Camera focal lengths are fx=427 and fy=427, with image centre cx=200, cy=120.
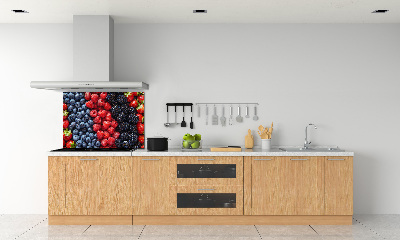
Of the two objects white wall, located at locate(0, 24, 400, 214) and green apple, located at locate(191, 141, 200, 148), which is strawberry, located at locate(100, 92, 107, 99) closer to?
white wall, located at locate(0, 24, 400, 214)

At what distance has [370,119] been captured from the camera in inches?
223

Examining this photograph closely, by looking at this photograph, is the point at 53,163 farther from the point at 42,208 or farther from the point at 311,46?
the point at 311,46

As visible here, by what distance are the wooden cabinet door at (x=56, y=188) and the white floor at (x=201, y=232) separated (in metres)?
0.22

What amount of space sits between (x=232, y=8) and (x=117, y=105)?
1.97 m

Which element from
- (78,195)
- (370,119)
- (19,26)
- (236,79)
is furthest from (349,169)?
(19,26)

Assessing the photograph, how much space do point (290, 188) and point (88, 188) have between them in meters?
2.37

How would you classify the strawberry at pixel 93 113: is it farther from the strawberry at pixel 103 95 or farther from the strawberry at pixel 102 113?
the strawberry at pixel 103 95

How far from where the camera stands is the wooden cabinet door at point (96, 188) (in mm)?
4996

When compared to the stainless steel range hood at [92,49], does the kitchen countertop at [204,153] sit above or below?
below

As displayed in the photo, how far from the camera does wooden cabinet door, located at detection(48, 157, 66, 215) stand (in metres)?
5.00

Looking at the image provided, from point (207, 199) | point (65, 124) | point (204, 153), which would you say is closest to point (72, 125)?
point (65, 124)

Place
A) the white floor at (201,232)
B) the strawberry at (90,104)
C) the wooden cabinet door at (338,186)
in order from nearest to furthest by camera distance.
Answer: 1. the white floor at (201,232)
2. the wooden cabinet door at (338,186)
3. the strawberry at (90,104)

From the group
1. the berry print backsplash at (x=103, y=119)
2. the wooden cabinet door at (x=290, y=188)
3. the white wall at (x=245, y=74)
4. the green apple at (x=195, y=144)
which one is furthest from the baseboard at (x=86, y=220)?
the wooden cabinet door at (x=290, y=188)

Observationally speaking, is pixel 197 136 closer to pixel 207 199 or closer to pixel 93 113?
pixel 207 199
